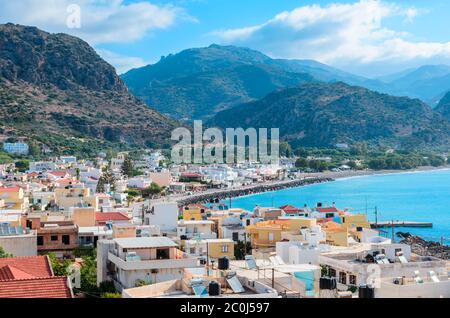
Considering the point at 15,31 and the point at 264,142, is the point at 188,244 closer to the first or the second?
the point at 15,31

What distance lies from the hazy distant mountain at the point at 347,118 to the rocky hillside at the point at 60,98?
25.8 metres

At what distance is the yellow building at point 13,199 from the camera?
685 inches

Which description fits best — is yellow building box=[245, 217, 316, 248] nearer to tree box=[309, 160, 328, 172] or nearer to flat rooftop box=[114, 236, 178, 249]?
flat rooftop box=[114, 236, 178, 249]

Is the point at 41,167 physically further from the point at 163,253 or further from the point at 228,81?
the point at 228,81

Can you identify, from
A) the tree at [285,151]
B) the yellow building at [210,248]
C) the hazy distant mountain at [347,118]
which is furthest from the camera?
the hazy distant mountain at [347,118]

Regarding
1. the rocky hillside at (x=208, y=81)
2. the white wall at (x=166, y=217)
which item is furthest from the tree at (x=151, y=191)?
the rocky hillside at (x=208, y=81)

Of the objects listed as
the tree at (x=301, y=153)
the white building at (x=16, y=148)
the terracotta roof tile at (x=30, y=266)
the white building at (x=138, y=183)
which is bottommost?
the terracotta roof tile at (x=30, y=266)

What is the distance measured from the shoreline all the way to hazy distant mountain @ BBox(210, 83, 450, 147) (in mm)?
10657

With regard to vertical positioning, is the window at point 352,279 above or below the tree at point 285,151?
below

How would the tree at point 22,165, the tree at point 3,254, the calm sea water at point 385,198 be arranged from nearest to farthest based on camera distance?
1. the tree at point 3,254
2. the calm sea water at point 385,198
3. the tree at point 22,165

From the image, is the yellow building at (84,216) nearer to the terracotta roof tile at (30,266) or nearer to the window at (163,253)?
the window at (163,253)

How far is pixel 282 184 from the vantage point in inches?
1686

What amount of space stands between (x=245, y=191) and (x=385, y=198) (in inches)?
324
